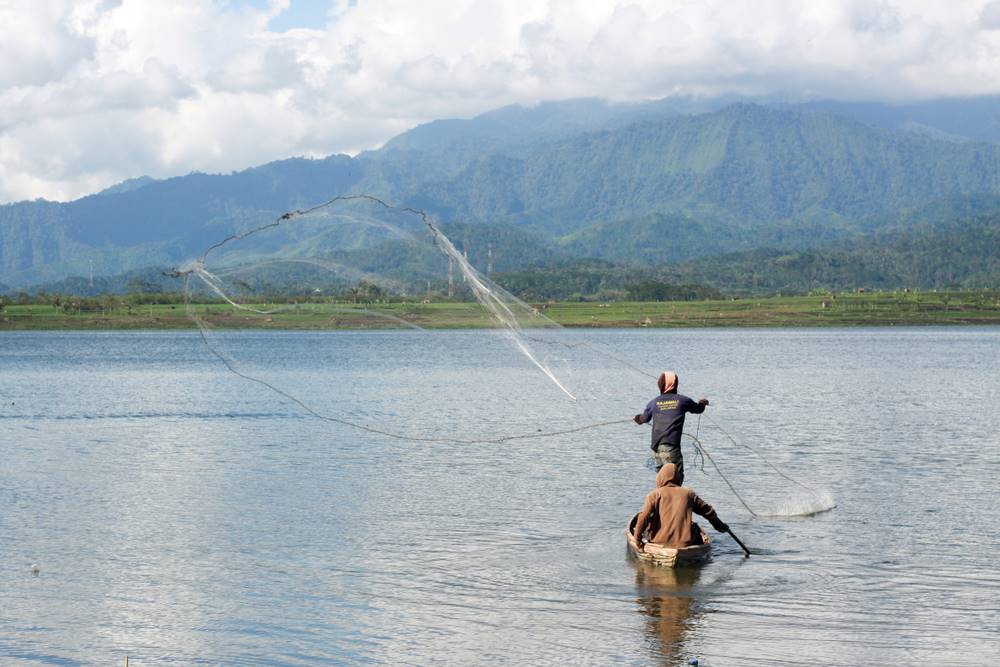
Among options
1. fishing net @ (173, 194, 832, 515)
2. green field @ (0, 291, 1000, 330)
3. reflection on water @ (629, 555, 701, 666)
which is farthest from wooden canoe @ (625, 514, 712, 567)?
green field @ (0, 291, 1000, 330)

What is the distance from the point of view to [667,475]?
2022cm

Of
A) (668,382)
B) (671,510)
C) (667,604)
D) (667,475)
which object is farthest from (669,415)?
(667,604)

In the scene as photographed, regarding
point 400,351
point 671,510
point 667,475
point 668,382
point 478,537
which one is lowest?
point 400,351

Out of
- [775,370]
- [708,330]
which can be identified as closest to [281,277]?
[775,370]

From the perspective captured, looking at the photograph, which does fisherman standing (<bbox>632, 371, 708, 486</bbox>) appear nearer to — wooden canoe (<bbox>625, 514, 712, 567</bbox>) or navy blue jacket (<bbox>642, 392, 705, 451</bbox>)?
navy blue jacket (<bbox>642, 392, 705, 451</bbox>)

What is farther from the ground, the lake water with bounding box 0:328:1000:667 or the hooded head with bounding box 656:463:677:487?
the hooded head with bounding box 656:463:677:487

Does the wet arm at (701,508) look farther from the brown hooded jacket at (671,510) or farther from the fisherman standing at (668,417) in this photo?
the fisherman standing at (668,417)

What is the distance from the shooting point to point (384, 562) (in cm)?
2131

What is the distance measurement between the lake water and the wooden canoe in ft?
0.94

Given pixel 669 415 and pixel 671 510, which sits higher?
pixel 669 415

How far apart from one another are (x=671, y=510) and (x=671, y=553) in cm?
72

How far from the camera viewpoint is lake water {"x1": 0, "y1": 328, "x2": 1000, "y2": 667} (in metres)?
16.6

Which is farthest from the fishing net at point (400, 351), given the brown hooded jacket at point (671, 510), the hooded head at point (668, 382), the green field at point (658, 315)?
the green field at point (658, 315)

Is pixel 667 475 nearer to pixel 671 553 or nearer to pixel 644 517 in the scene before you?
pixel 644 517
